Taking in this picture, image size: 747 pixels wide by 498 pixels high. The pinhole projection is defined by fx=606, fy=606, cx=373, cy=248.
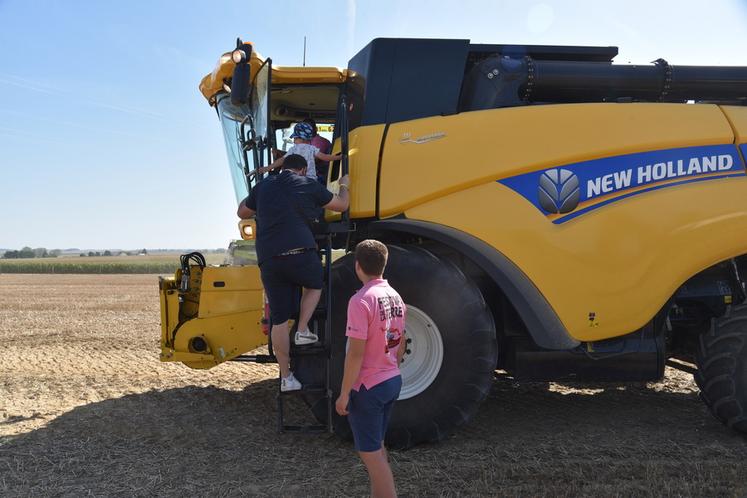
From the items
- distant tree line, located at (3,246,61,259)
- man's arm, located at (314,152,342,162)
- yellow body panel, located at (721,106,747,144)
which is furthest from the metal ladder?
distant tree line, located at (3,246,61,259)

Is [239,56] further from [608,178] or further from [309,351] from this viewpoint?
[608,178]

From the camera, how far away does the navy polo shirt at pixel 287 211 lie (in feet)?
12.8

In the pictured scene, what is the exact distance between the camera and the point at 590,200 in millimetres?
4207

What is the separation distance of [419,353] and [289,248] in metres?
1.21

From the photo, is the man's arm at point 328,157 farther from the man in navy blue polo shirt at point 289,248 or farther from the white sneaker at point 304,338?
the white sneaker at point 304,338

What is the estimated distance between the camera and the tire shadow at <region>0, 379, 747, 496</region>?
11.6 feet

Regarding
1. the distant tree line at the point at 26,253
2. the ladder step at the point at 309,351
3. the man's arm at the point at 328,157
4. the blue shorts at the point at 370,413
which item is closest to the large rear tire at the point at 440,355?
the ladder step at the point at 309,351

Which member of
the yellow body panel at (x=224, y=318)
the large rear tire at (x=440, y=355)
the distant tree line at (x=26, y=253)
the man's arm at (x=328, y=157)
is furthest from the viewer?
the distant tree line at (x=26, y=253)

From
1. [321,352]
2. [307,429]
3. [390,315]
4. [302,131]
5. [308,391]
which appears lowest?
[307,429]

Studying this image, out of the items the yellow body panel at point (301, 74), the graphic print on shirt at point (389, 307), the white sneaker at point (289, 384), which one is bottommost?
the white sneaker at point (289, 384)

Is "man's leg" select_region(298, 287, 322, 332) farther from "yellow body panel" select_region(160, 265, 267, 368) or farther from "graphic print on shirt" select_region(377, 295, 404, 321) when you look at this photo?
"graphic print on shirt" select_region(377, 295, 404, 321)

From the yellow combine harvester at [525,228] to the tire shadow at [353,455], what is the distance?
13.9 inches

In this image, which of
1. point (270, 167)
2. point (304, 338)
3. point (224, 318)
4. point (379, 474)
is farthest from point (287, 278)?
point (379, 474)

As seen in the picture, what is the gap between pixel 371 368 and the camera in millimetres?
2760
